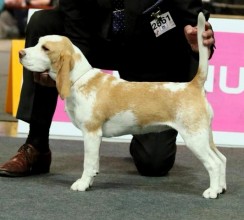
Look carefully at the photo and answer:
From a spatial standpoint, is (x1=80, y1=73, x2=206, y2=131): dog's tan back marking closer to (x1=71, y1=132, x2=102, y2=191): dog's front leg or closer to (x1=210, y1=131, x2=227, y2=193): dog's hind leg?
(x1=71, y1=132, x2=102, y2=191): dog's front leg

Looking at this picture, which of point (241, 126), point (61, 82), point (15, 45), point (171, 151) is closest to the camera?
point (61, 82)

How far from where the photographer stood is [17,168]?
2477 millimetres

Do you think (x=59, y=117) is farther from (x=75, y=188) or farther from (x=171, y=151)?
(x=75, y=188)

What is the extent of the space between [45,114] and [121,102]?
0.49m

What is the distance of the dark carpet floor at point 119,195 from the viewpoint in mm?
2033

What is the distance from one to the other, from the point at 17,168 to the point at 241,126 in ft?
4.82

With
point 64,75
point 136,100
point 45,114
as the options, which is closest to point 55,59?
point 64,75

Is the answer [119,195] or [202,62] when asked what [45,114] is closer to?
[119,195]

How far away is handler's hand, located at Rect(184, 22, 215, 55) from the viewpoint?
2.20m

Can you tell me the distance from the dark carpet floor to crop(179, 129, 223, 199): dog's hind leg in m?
0.04

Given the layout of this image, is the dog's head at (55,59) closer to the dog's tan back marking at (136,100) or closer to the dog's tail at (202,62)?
the dog's tan back marking at (136,100)

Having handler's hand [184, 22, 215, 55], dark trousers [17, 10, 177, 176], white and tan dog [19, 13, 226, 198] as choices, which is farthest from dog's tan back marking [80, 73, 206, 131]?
dark trousers [17, 10, 177, 176]

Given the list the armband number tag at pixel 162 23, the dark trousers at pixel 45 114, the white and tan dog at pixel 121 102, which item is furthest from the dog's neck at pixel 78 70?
the armband number tag at pixel 162 23

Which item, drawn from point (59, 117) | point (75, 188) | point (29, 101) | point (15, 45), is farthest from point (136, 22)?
point (15, 45)
